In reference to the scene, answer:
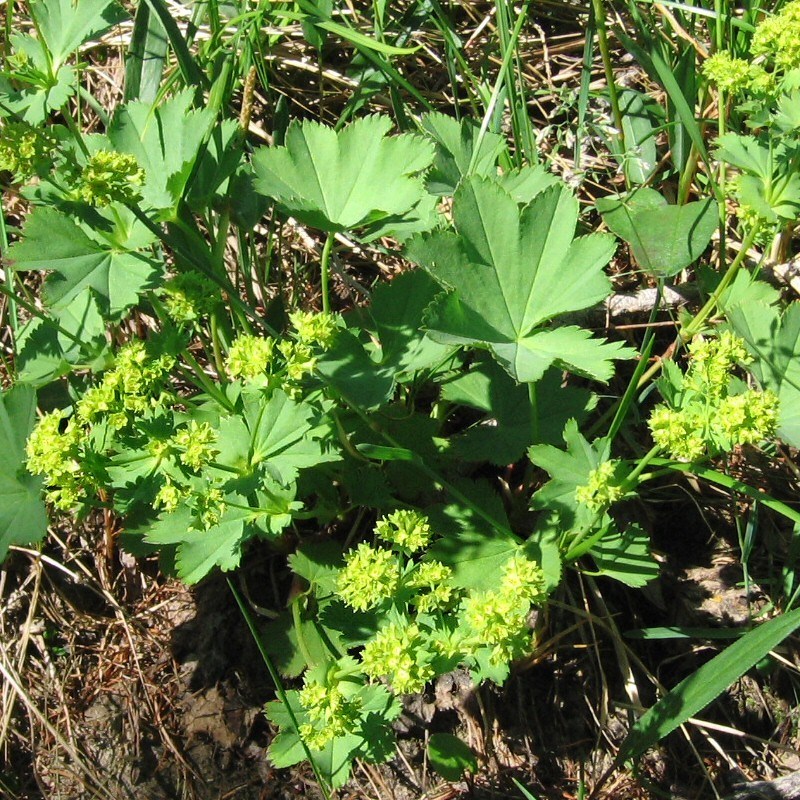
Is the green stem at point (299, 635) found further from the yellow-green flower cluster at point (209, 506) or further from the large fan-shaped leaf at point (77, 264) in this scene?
the large fan-shaped leaf at point (77, 264)

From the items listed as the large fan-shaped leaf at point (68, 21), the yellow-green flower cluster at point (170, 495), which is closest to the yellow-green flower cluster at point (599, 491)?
the yellow-green flower cluster at point (170, 495)

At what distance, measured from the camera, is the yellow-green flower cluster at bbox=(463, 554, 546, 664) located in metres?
1.99

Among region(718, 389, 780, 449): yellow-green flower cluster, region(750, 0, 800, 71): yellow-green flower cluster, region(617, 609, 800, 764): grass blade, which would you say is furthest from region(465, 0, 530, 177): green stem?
region(617, 609, 800, 764): grass blade

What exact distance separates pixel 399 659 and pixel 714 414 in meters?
0.99

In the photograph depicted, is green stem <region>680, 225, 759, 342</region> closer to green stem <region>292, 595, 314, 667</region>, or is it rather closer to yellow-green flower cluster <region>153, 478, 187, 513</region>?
green stem <region>292, 595, 314, 667</region>

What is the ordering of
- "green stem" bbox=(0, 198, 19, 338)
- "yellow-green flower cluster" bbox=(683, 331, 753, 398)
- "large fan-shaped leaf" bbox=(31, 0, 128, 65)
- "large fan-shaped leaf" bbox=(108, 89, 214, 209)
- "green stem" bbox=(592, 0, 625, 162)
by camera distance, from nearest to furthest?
"yellow-green flower cluster" bbox=(683, 331, 753, 398) < "large fan-shaped leaf" bbox=(108, 89, 214, 209) < "large fan-shaped leaf" bbox=(31, 0, 128, 65) < "green stem" bbox=(0, 198, 19, 338) < "green stem" bbox=(592, 0, 625, 162)

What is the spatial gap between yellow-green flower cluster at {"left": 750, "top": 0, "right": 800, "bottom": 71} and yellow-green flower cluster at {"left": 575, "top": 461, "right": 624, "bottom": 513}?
1.29 m

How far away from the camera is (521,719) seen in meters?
2.84

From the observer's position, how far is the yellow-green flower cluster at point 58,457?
2135 mm

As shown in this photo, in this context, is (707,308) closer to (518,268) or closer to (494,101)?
(518,268)

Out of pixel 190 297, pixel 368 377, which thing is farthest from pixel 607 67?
pixel 190 297

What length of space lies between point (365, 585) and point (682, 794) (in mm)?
1556

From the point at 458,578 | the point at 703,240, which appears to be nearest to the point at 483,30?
the point at 703,240

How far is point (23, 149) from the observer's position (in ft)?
6.86
